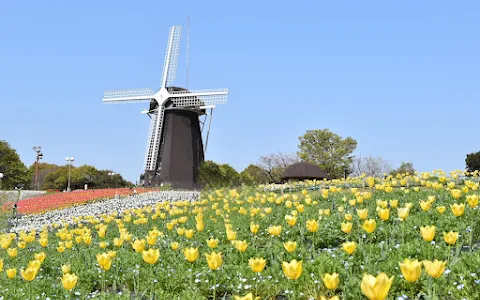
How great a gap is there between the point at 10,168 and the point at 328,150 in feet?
142

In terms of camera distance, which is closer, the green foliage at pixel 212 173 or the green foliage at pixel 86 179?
the green foliage at pixel 212 173

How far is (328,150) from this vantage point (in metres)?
58.9

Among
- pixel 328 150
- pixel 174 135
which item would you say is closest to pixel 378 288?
pixel 174 135

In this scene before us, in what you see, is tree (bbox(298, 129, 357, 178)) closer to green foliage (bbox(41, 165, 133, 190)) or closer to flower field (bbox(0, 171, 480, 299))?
green foliage (bbox(41, 165, 133, 190))

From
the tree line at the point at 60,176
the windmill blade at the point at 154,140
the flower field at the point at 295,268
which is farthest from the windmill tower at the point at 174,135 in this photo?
the flower field at the point at 295,268

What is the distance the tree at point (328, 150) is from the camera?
2282 inches

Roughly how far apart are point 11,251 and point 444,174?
437 inches

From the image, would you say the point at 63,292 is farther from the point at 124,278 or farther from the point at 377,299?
the point at 377,299

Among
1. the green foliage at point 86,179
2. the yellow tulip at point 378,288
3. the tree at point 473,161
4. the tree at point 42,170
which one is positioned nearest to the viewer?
the yellow tulip at point 378,288

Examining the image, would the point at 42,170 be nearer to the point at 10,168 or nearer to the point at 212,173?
the point at 10,168

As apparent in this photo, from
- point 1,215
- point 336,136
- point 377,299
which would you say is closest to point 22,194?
point 1,215

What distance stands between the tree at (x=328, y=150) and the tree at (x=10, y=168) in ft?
126

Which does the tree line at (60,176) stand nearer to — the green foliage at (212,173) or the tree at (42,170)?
the tree at (42,170)

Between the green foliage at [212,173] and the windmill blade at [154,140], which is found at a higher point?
the windmill blade at [154,140]
